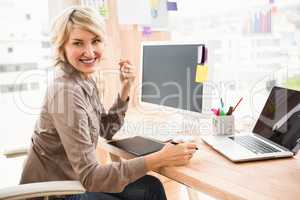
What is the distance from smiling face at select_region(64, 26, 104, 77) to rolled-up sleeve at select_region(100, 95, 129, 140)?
0.31 meters

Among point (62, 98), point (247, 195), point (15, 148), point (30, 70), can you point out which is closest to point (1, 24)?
point (30, 70)

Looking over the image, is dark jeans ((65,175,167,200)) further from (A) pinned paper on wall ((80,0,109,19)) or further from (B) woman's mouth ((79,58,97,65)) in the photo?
(A) pinned paper on wall ((80,0,109,19))

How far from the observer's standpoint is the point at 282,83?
189 cm

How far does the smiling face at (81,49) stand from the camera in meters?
1.38

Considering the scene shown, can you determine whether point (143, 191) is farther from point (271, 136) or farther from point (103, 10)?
point (103, 10)

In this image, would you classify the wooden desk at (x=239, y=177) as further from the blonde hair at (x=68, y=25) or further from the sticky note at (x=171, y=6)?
the sticky note at (x=171, y=6)

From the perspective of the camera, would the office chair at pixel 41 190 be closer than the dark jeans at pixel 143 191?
Yes

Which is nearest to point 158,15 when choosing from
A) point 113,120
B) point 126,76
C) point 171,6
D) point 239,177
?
point 171,6

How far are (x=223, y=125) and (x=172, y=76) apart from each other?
362 millimetres

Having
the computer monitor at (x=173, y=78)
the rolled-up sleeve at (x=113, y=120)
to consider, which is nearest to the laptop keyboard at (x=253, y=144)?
the computer monitor at (x=173, y=78)

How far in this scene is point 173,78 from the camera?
1.70 metres

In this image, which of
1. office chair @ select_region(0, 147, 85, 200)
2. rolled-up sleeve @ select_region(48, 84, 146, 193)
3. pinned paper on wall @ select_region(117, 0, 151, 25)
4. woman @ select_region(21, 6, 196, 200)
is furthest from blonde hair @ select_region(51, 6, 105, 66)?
pinned paper on wall @ select_region(117, 0, 151, 25)

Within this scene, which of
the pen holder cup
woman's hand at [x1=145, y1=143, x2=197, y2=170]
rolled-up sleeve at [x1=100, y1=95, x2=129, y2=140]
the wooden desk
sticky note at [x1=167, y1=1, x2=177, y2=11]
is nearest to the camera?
the wooden desk

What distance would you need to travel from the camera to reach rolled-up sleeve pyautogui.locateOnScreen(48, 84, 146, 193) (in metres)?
1.15
